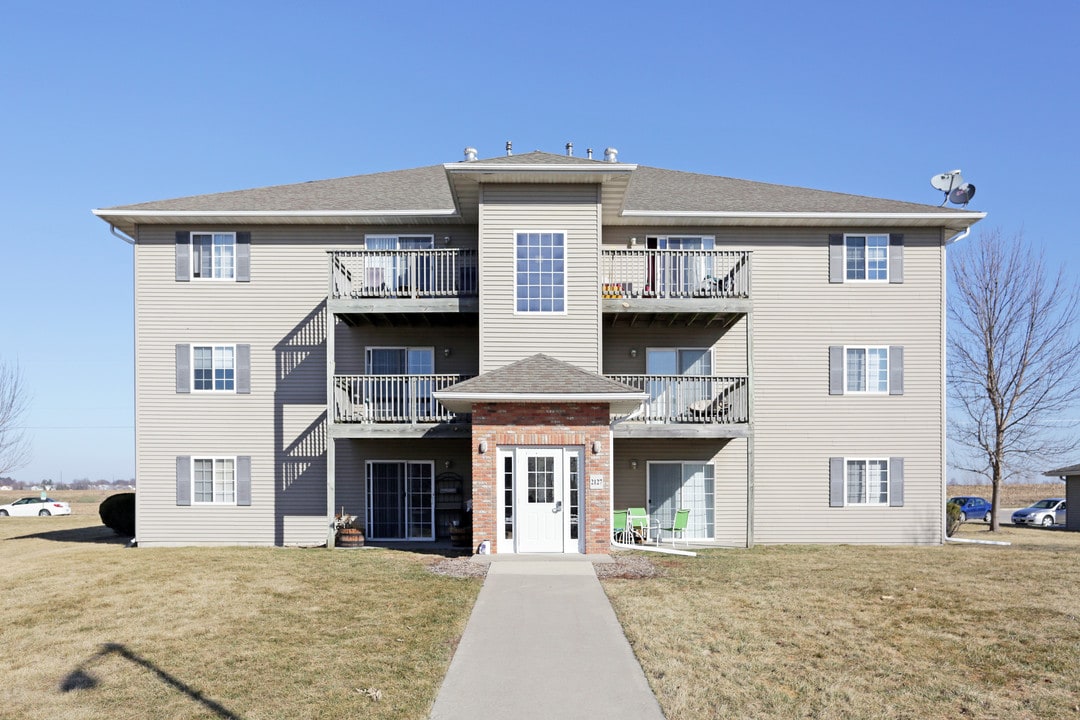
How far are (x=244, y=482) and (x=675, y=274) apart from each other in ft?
38.6

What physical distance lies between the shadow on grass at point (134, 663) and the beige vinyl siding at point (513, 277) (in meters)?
9.86

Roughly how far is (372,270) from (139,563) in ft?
27.1

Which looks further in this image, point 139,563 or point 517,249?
point 517,249

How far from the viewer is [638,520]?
19.0 m

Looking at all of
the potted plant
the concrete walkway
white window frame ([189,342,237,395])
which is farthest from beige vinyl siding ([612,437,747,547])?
white window frame ([189,342,237,395])

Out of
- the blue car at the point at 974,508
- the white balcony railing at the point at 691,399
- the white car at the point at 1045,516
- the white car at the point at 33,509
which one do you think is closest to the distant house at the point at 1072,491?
the white car at the point at 1045,516

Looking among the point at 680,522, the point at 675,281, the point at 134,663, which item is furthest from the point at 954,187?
the point at 134,663

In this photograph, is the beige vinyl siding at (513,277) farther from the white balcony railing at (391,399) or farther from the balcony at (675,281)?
the white balcony railing at (391,399)

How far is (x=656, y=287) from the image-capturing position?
19234 millimetres

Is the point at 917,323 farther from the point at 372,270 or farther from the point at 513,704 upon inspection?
the point at 513,704

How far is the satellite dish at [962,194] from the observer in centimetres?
2206


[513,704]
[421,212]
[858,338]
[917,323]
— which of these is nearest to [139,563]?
[421,212]

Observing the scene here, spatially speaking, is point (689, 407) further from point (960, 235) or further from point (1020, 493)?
point (1020, 493)

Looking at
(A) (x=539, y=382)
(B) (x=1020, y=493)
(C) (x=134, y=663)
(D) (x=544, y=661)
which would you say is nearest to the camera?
(C) (x=134, y=663)
